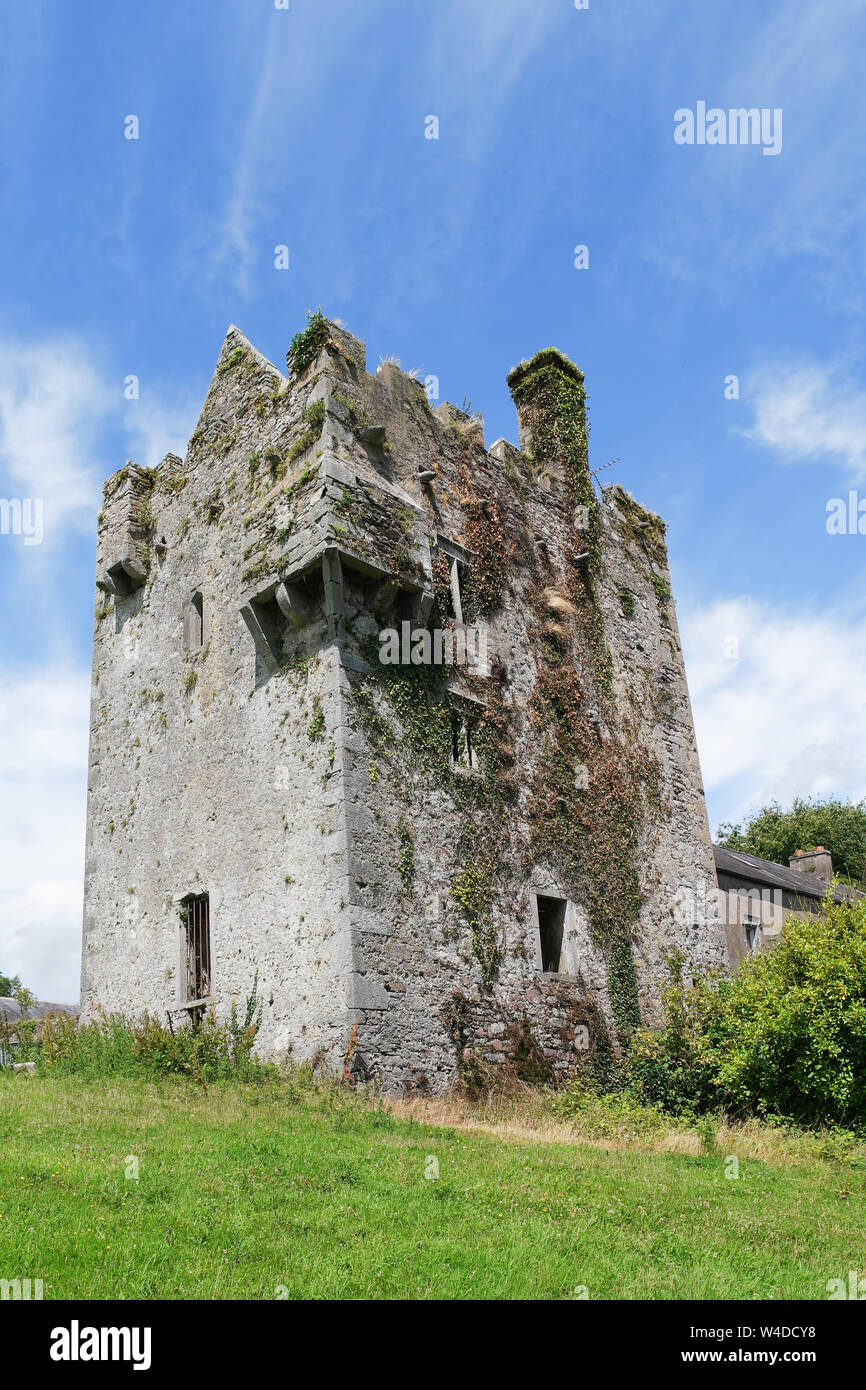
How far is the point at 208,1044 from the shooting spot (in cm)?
1255

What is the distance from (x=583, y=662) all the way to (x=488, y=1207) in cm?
1232

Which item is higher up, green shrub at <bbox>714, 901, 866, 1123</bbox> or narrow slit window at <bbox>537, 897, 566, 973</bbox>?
narrow slit window at <bbox>537, 897, 566, 973</bbox>

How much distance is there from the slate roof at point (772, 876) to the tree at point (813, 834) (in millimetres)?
15330

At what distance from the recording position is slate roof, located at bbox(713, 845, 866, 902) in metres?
26.8

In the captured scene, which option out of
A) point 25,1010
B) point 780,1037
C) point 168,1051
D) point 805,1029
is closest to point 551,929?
point 780,1037

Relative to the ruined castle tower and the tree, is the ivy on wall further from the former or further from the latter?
the tree

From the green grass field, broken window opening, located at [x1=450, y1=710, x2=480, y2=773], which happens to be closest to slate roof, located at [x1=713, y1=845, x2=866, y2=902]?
broken window opening, located at [x1=450, y1=710, x2=480, y2=773]

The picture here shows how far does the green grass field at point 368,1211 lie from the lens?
556cm

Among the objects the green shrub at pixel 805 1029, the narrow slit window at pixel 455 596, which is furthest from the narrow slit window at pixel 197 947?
the green shrub at pixel 805 1029

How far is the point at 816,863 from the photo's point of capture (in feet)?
122

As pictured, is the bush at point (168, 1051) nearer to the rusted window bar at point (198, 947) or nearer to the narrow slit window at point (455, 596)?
the rusted window bar at point (198, 947)

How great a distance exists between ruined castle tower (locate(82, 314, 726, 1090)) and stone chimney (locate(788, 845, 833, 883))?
18446 millimetres

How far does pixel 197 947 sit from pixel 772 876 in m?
18.9
